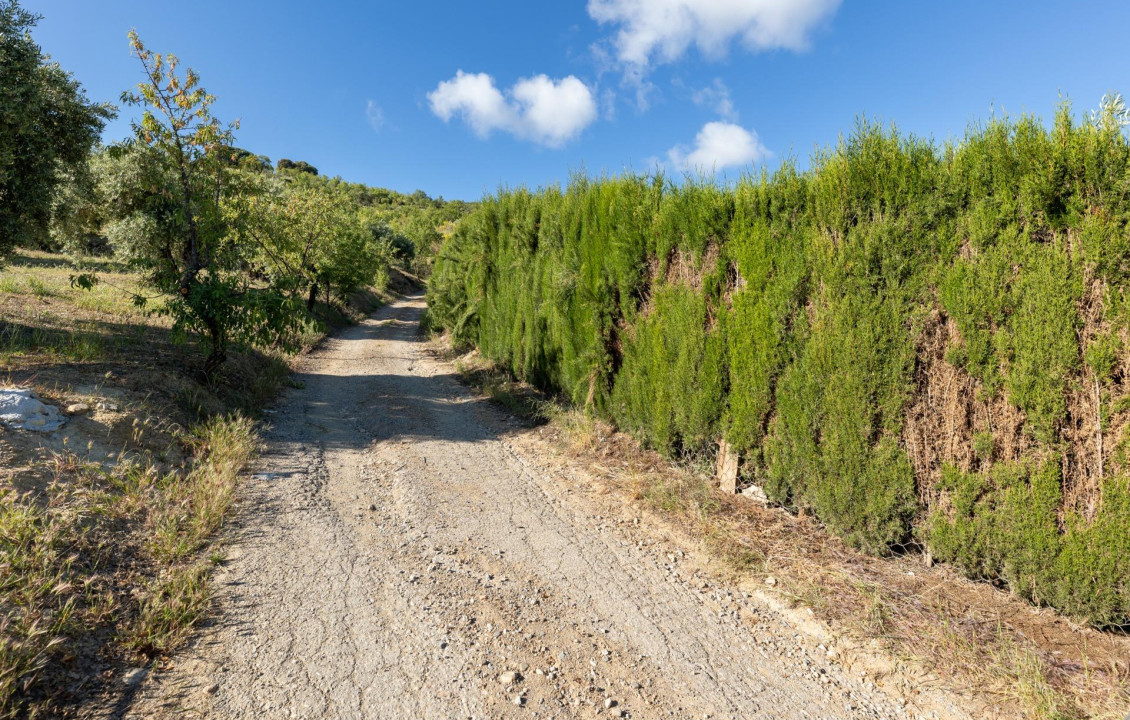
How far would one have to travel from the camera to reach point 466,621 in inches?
130

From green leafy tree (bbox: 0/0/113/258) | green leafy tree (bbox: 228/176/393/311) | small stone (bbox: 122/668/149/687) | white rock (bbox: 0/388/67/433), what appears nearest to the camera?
small stone (bbox: 122/668/149/687)

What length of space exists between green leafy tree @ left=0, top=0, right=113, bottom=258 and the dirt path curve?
5.90 metres

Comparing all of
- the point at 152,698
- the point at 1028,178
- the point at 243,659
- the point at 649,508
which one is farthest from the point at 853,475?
the point at 152,698

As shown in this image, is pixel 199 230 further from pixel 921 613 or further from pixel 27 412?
pixel 921 613

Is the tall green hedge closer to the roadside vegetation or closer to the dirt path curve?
the dirt path curve

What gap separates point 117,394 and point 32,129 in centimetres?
463

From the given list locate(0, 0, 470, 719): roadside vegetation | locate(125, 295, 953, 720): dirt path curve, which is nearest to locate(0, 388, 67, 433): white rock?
locate(0, 0, 470, 719): roadside vegetation

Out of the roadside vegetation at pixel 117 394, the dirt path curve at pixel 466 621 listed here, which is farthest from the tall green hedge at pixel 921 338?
the roadside vegetation at pixel 117 394

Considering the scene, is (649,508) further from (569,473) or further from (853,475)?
(853,475)

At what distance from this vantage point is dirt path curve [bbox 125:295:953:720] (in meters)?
2.64

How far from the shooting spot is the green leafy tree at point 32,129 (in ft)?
22.2

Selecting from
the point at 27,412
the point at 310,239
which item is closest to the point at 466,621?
the point at 27,412

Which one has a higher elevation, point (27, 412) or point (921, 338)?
point (921, 338)

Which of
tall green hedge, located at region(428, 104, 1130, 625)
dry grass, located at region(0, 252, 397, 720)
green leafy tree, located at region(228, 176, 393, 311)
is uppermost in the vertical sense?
green leafy tree, located at region(228, 176, 393, 311)
